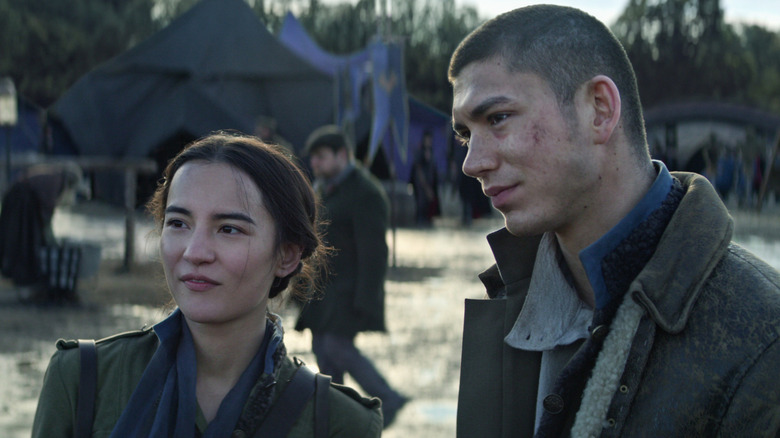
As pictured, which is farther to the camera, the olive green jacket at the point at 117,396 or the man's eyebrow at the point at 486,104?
the olive green jacket at the point at 117,396

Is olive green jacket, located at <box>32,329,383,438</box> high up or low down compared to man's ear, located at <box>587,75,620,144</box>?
down

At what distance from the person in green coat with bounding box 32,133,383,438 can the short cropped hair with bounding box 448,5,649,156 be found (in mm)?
656

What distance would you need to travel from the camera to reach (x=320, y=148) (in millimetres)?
6617

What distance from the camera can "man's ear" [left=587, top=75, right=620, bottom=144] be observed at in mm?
2170

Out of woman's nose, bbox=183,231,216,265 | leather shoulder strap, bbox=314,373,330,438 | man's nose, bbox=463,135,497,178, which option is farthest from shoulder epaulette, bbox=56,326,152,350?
man's nose, bbox=463,135,497,178

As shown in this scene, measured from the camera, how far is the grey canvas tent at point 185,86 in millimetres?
24500

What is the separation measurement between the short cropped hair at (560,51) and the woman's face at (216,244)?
0.65 metres

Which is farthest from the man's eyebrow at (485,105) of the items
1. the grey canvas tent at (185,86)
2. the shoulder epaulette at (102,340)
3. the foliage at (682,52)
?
the foliage at (682,52)

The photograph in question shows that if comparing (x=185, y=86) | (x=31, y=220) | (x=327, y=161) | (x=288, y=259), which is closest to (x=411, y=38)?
(x=185, y=86)

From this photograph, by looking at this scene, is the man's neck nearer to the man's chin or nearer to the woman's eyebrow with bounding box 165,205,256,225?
the man's chin

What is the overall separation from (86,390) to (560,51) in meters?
1.36

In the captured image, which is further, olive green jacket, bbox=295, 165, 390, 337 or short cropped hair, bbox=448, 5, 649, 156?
olive green jacket, bbox=295, 165, 390, 337

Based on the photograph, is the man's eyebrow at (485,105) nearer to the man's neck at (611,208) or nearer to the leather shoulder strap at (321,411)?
the man's neck at (611,208)

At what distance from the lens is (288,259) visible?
2688 millimetres
